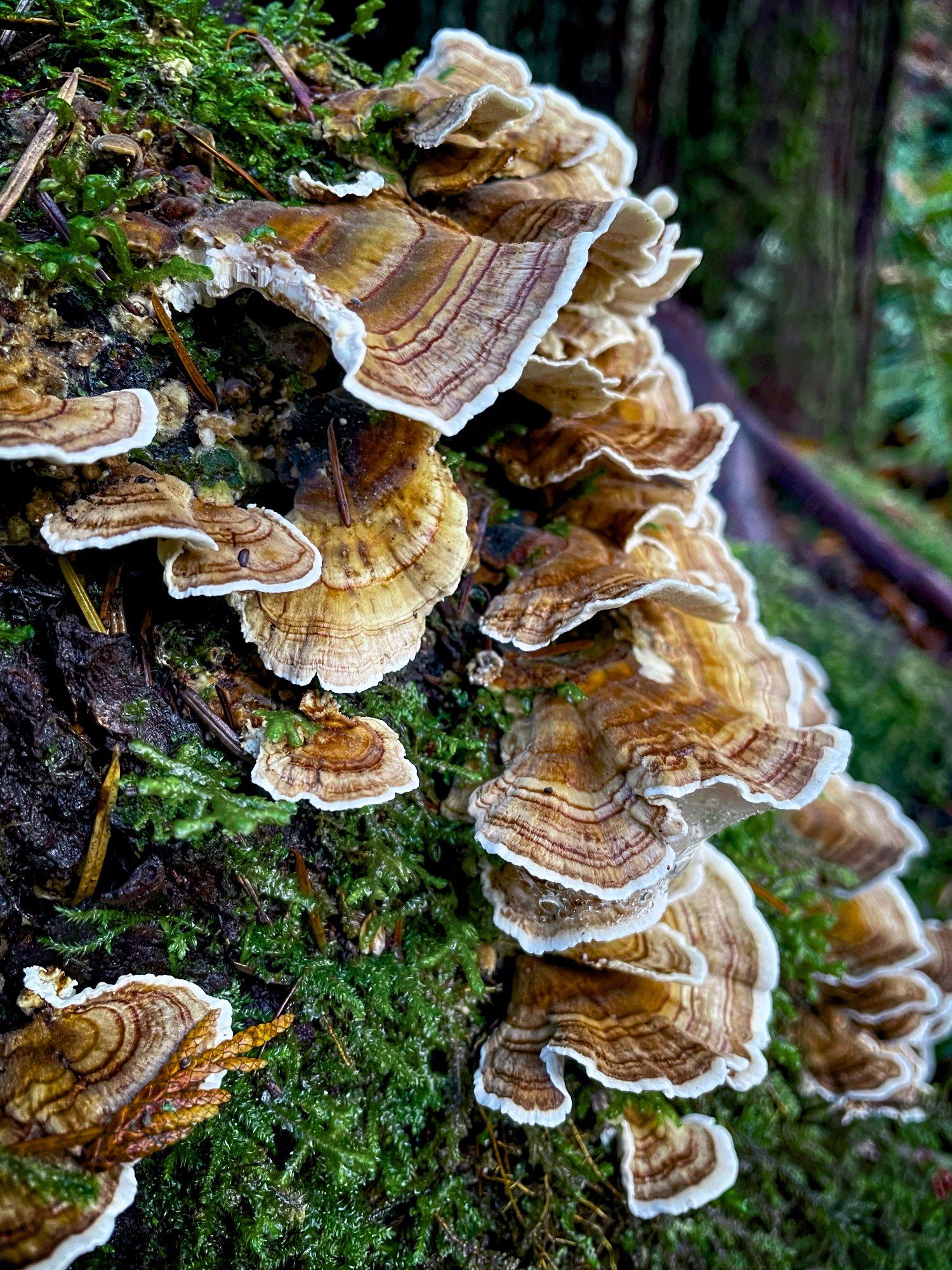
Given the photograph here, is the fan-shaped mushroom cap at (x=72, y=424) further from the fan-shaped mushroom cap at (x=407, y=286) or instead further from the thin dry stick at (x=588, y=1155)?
the thin dry stick at (x=588, y=1155)

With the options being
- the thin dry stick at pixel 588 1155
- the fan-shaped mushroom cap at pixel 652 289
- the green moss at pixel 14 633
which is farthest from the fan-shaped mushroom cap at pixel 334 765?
the fan-shaped mushroom cap at pixel 652 289

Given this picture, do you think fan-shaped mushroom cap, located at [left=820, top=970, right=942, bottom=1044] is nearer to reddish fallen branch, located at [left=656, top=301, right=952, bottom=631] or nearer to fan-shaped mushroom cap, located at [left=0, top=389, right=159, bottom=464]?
reddish fallen branch, located at [left=656, top=301, right=952, bottom=631]

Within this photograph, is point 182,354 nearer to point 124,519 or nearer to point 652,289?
point 124,519

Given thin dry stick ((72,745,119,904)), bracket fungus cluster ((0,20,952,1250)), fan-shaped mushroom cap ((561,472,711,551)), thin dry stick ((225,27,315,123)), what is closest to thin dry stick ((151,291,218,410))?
bracket fungus cluster ((0,20,952,1250))

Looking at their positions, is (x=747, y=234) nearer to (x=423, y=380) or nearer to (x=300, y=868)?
(x=423, y=380)

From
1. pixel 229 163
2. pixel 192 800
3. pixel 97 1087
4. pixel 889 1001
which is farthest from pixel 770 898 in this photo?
pixel 229 163

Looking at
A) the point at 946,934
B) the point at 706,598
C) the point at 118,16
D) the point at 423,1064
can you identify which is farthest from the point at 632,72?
the point at 423,1064
